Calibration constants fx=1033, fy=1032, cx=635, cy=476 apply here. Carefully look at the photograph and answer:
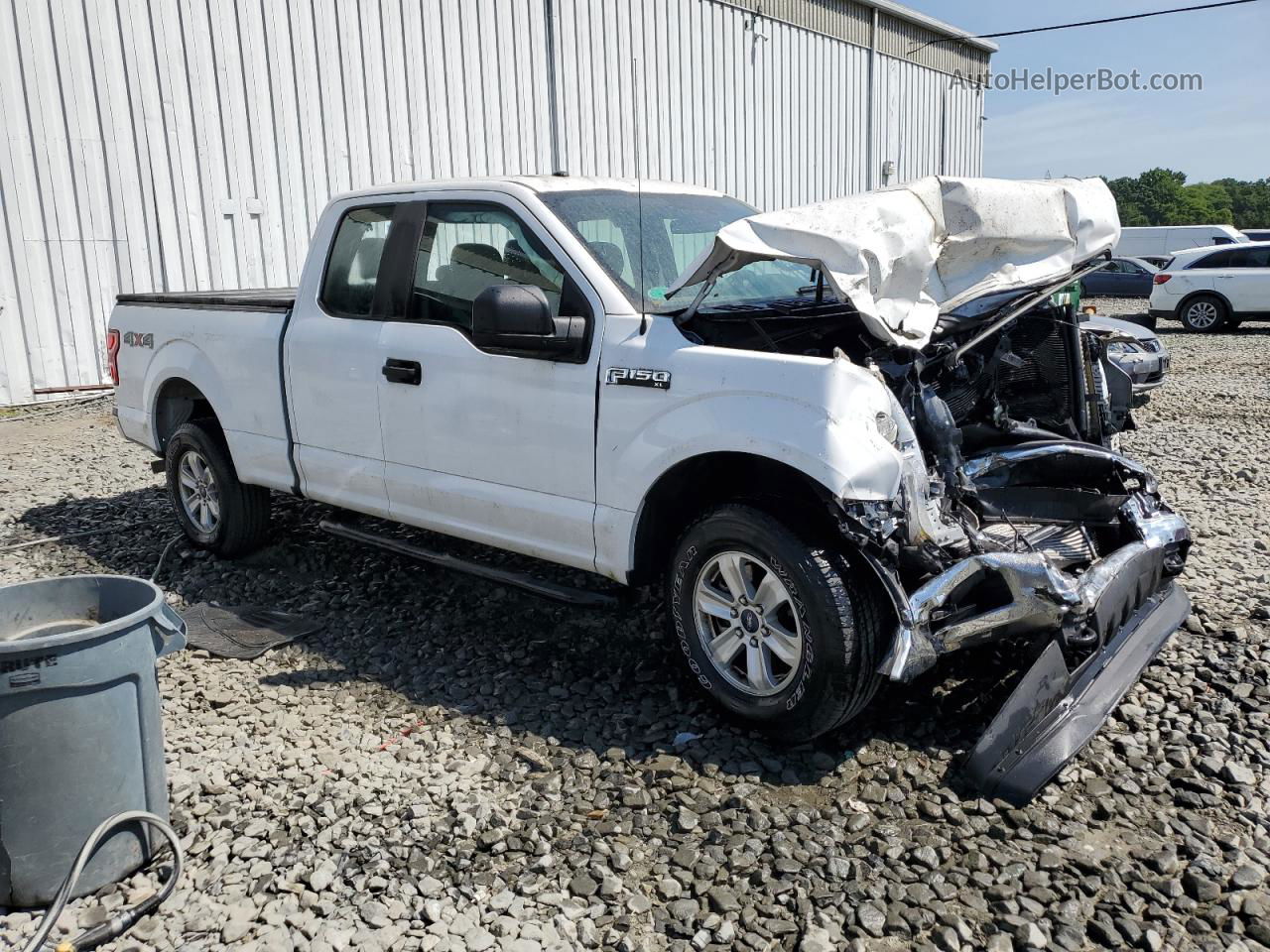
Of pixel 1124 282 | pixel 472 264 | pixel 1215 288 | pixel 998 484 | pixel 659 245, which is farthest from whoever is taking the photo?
pixel 1124 282

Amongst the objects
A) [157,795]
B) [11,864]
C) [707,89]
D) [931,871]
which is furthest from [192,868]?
[707,89]

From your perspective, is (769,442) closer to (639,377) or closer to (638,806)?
(639,377)

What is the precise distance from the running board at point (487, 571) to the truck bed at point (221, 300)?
1205mm

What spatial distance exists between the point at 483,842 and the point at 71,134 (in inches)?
418

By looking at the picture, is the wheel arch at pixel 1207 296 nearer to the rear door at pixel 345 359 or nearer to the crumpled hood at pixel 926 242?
the crumpled hood at pixel 926 242

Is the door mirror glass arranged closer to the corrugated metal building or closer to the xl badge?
the xl badge

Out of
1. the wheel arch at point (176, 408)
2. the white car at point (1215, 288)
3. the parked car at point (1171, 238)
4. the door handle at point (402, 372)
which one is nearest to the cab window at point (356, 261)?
the door handle at point (402, 372)

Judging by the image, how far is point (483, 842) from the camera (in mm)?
3234

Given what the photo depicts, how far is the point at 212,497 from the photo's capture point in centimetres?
608

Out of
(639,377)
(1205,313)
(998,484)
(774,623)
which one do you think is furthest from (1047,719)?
(1205,313)

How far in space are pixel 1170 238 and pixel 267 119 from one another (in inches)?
1207

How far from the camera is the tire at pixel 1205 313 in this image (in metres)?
19.1

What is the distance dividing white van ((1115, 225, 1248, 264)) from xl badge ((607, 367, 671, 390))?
3026 centimetres

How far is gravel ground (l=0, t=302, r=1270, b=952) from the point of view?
2854 mm
